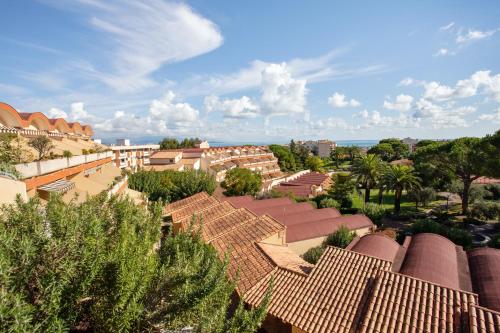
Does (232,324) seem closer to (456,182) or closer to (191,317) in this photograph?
(191,317)

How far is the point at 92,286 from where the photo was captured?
19.0ft

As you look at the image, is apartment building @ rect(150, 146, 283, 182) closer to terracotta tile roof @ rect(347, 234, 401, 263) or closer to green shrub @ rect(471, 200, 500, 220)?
terracotta tile roof @ rect(347, 234, 401, 263)

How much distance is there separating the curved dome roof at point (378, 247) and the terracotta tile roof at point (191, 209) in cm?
1195

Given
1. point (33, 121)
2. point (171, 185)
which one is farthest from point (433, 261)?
point (33, 121)

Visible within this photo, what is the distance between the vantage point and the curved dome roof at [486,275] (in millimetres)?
12761

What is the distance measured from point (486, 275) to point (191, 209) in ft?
65.2

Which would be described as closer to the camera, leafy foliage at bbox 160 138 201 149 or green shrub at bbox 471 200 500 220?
green shrub at bbox 471 200 500 220

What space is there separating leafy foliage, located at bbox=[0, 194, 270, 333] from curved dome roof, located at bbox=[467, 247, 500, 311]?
13100 millimetres

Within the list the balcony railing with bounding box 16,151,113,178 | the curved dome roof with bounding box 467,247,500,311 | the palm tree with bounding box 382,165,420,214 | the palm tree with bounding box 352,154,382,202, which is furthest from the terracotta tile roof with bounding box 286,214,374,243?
the balcony railing with bounding box 16,151,113,178

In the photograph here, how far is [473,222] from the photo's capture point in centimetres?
3369

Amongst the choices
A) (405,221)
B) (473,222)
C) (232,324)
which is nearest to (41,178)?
(232,324)

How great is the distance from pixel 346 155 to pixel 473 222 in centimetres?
10472

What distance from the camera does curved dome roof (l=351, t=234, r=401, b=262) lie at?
1714 centimetres

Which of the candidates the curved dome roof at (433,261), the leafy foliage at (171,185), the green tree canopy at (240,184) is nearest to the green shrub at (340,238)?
the curved dome roof at (433,261)
